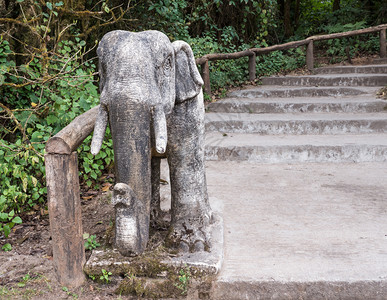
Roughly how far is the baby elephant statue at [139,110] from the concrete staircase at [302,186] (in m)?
0.65

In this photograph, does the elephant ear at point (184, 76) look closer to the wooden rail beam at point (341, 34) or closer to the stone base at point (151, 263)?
the stone base at point (151, 263)

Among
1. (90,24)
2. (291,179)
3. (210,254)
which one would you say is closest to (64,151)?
(210,254)

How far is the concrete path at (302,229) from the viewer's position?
232 centimetres

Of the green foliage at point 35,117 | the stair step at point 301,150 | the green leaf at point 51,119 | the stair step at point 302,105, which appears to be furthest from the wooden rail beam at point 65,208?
the stair step at point 302,105

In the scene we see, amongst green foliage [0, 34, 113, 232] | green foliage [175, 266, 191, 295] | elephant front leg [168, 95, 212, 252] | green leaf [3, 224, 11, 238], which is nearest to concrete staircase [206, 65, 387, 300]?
green foliage [175, 266, 191, 295]

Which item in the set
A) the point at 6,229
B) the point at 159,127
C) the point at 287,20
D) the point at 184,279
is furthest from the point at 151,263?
the point at 287,20

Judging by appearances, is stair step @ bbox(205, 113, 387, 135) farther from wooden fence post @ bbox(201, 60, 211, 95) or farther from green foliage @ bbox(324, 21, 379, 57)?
green foliage @ bbox(324, 21, 379, 57)

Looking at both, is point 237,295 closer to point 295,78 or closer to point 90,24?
point 90,24

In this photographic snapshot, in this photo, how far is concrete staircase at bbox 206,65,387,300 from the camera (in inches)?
93.5

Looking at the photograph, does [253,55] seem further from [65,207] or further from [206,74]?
[65,207]

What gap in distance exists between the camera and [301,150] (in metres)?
5.00

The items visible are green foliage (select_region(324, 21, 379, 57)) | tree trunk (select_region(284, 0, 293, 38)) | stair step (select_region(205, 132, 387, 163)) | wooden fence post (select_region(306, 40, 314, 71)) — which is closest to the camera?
stair step (select_region(205, 132, 387, 163))

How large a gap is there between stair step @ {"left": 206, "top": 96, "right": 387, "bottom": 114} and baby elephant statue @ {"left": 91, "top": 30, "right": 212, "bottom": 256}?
428cm

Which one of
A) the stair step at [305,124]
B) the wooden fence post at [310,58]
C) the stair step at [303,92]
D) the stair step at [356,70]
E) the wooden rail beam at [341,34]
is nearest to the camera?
the stair step at [305,124]
